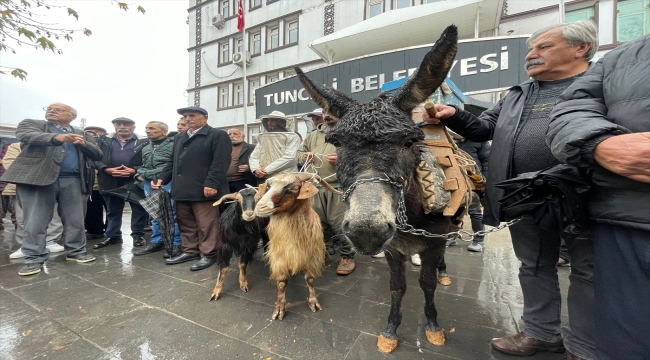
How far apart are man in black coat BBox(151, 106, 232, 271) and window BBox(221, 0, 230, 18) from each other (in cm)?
1880

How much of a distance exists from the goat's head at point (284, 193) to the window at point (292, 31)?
51.3ft

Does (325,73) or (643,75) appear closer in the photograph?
(643,75)

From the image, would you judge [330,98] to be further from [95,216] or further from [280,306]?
[95,216]

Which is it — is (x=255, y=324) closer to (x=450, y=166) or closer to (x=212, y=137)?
(x=450, y=166)

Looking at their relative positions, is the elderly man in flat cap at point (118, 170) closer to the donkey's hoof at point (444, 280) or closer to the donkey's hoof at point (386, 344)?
the donkey's hoof at point (386, 344)

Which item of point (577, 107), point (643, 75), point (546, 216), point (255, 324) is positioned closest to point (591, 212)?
point (546, 216)

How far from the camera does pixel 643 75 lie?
1128 mm

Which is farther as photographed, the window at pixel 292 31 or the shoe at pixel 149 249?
the window at pixel 292 31

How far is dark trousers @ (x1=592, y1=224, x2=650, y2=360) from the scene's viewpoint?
1.10 meters

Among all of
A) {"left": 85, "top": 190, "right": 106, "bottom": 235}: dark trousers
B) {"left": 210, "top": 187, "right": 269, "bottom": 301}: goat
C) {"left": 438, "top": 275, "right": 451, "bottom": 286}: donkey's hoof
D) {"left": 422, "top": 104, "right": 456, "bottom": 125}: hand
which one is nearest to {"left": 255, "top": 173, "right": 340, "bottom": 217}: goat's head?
{"left": 210, "top": 187, "right": 269, "bottom": 301}: goat

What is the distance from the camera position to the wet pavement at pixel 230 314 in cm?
222

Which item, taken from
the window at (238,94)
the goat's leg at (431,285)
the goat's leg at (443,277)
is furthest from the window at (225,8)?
the goat's leg at (431,285)

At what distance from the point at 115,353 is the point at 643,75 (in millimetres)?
3914

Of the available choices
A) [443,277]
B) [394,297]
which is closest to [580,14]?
[443,277]
